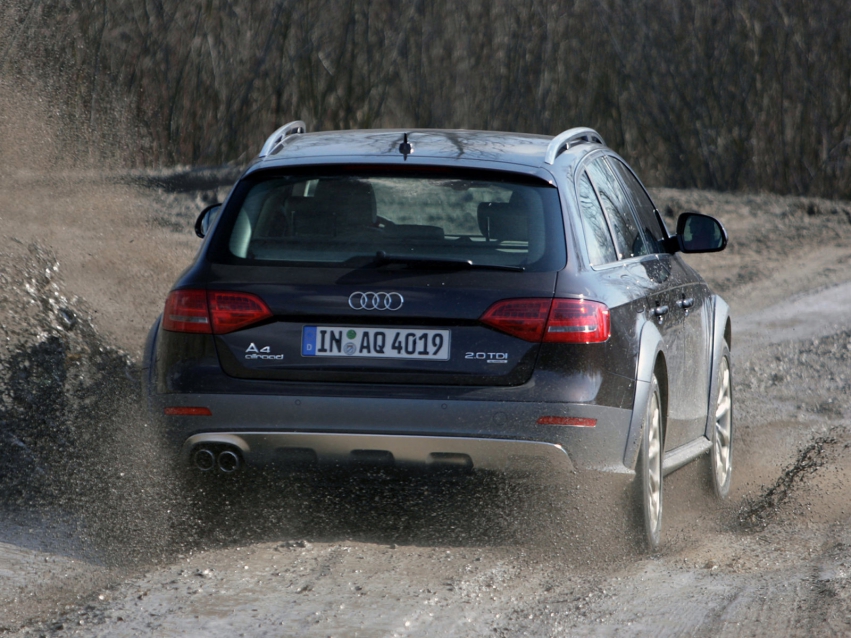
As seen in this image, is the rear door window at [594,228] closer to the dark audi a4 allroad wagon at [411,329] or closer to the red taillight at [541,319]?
the dark audi a4 allroad wagon at [411,329]

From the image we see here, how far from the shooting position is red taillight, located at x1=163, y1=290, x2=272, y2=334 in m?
4.46

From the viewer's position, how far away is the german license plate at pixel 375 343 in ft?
14.3

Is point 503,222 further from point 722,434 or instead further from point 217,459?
point 722,434

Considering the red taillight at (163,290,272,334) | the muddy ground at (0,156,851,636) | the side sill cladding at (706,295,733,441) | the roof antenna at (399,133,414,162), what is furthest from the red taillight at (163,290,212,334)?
the side sill cladding at (706,295,733,441)

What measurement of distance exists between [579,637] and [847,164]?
1933 centimetres

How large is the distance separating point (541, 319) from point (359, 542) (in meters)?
1.20

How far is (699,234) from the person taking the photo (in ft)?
20.0

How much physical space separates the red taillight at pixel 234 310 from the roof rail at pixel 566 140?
130 centimetres

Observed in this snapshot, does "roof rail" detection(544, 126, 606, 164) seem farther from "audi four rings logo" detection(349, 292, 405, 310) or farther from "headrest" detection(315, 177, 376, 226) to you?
"audi four rings logo" detection(349, 292, 405, 310)

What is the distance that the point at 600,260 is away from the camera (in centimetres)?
475

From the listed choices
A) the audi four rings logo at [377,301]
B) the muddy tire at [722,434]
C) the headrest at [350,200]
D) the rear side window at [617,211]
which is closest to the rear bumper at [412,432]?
the audi four rings logo at [377,301]

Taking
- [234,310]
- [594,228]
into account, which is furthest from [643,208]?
[234,310]

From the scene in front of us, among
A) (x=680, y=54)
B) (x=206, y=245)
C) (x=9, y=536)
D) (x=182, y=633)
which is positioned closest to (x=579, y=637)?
(x=182, y=633)

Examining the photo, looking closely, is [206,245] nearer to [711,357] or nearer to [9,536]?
[9,536]
